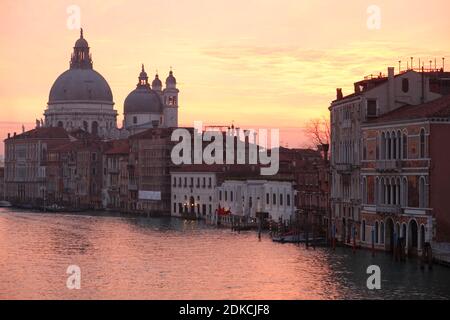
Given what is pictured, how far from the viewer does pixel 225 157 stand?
231ft

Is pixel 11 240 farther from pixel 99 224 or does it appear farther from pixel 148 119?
pixel 148 119

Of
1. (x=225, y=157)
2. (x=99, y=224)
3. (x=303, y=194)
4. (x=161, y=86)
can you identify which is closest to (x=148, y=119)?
(x=161, y=86)

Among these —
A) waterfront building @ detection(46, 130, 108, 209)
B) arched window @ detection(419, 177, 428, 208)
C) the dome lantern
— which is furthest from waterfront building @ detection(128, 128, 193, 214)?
arched window @ detection(419, 177, 428, 208)

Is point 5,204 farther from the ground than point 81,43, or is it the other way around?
point 81,43

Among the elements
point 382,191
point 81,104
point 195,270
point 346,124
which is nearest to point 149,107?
point 81,104

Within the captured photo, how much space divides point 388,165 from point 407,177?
1.06 m

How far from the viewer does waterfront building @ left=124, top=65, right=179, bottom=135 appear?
106375 millimetres

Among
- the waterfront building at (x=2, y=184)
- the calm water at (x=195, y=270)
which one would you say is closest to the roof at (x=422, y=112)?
the calm water at (x=195, y=270)

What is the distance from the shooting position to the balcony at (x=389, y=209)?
115 ft

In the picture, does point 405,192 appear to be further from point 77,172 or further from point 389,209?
point 77,172

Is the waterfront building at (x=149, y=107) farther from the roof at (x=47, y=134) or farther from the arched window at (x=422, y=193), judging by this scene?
the arched window at (x=422, y=193)

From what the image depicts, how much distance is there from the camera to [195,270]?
3303 centimetres

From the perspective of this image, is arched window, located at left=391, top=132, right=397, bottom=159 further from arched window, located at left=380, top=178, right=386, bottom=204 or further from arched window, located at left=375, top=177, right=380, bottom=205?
arched window, located at left=375, top=177, right=380, bottom=205

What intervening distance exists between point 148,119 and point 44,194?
1129cm
